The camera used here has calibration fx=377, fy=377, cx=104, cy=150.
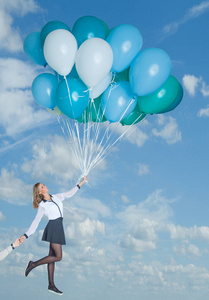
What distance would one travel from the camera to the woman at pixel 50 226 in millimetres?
6660

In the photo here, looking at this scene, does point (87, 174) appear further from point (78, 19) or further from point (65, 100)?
point (78, 19)

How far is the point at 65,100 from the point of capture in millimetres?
7602

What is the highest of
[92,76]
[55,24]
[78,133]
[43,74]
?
[55,24]

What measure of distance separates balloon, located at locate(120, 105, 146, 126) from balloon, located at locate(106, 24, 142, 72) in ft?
3.92

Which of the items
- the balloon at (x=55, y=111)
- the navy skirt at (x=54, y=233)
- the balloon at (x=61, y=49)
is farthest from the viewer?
the balloon at (x=55, y=111)

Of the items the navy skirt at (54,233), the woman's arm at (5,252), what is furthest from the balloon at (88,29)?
the woman's arm at (5,252)

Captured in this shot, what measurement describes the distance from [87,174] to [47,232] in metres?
1.45

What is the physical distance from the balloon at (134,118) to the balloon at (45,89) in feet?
5.72

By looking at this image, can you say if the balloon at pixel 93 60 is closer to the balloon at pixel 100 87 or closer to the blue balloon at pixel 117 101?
the balloon at pixel 100 87

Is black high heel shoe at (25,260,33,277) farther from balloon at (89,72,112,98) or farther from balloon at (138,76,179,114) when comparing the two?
balloon at (138,76,179,114)

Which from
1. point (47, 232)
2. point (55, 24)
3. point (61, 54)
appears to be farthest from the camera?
point (55, 24)

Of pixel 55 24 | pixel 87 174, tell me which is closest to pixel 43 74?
pixel 55 24

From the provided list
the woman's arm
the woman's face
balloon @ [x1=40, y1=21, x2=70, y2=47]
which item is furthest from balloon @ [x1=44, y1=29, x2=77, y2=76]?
the woman's arm

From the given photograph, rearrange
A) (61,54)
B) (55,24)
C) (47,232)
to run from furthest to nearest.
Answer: (55,24), (61,54), (47,232)
